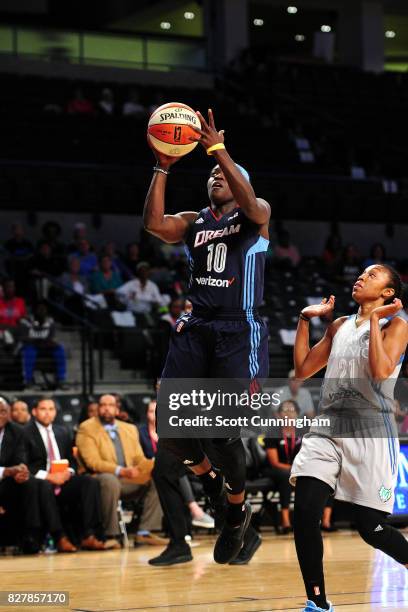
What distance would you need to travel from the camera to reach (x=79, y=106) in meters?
22.5

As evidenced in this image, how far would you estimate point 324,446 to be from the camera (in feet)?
18.7

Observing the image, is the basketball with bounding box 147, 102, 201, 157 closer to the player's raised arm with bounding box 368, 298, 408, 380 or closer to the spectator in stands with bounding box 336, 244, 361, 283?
the player's raised arm with bounding box 368, 298, 408, 380

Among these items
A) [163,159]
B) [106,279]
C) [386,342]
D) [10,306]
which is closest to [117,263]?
[106,279]

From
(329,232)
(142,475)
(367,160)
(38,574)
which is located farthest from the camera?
(367,160)

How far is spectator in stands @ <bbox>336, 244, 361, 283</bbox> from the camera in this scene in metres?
19.3

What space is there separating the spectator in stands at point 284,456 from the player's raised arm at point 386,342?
20.9 feet

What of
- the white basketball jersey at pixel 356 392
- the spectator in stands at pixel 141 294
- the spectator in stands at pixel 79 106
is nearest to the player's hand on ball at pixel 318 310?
the white basketball jersey at pixel 356 392

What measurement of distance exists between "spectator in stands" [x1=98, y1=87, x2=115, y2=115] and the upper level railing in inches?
91.4

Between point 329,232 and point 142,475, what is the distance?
12157 mm

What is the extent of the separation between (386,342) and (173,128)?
164 centimetres

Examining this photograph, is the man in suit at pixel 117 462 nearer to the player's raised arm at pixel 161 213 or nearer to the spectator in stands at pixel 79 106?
the player's raised arm at pixel 161 213

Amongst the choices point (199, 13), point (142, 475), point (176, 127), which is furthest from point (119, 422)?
point (199, 13)

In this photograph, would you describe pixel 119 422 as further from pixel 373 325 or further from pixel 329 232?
pixel 329 232

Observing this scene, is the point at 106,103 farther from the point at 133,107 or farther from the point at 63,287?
the point at 63,287
